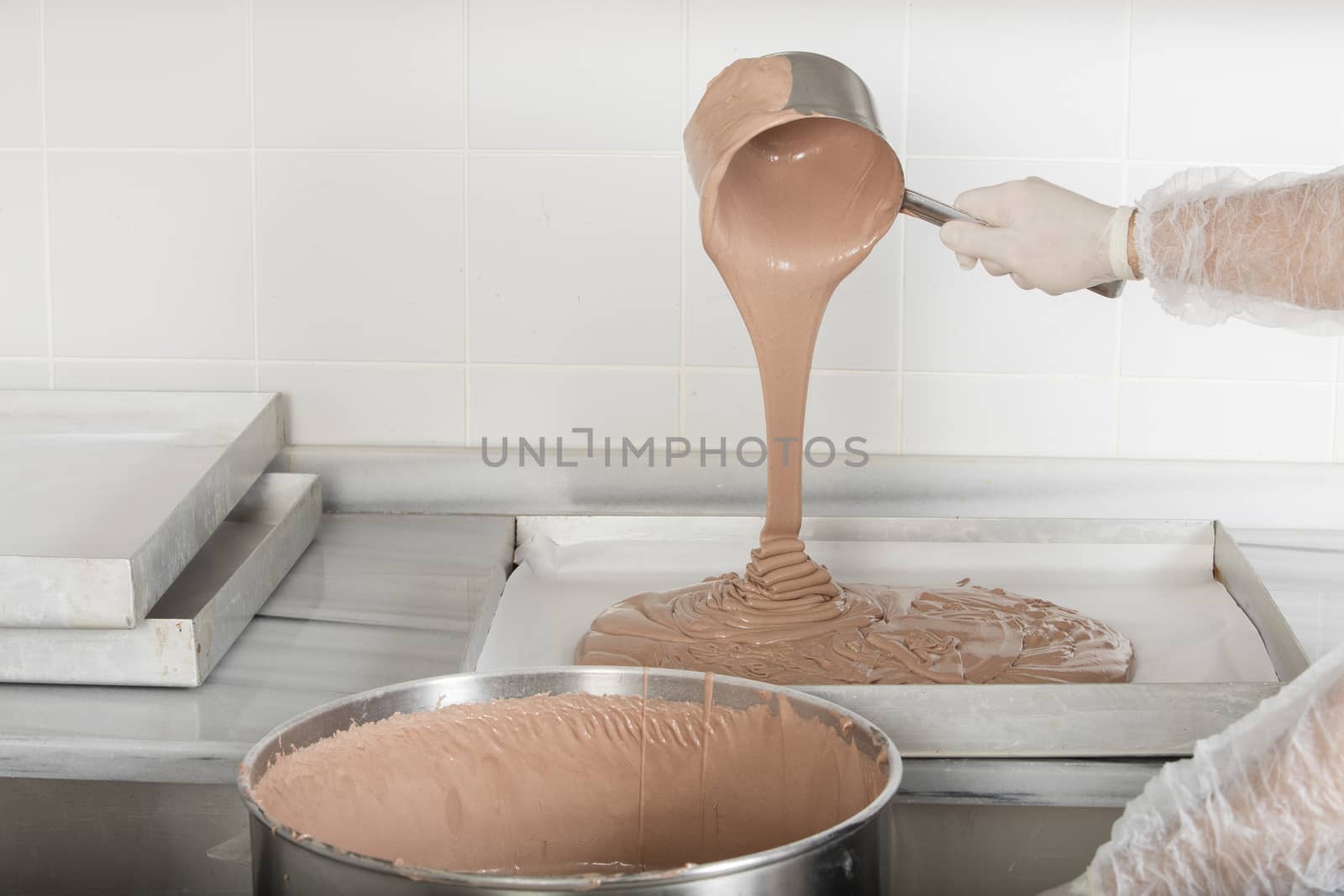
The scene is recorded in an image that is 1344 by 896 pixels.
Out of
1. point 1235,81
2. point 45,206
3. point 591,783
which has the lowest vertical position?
point 591,783

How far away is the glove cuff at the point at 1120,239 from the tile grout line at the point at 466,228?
0.88m

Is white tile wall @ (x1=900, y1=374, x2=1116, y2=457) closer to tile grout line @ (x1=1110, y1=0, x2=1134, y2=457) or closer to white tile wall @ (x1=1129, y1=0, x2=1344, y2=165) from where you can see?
tile grout line @ (x1=1110, y1=0, x2=1134, y2=457)

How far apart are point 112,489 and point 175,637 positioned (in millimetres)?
367

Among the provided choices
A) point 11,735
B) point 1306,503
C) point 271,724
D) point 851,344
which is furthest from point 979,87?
point 11,735

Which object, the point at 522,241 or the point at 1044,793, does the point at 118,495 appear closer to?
the point at 522,241

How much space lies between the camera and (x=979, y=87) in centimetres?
165

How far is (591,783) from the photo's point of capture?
918 mm

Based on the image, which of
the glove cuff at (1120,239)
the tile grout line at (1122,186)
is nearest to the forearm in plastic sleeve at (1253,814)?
the glove cuff at (1120,239)

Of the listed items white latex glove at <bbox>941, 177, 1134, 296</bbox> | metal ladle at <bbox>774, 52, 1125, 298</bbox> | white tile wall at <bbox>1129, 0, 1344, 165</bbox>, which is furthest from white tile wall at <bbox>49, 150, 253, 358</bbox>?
white tile wall at <bbox>1129, 0, 1344, 165</bbox>

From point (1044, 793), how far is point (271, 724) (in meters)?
0.69

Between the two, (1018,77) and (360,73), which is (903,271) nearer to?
(1018,77)

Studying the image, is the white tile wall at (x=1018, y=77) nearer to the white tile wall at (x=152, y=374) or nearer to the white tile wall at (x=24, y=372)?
the white tile wall at (x=152, y=374)

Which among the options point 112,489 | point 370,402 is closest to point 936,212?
point 370,402

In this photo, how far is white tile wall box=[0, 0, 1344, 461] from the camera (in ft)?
5.38
